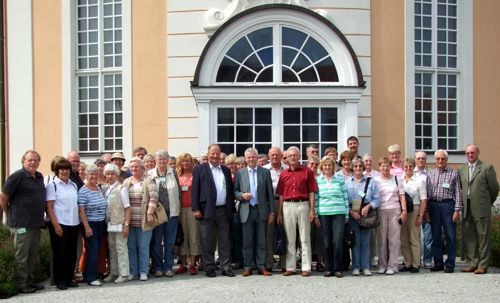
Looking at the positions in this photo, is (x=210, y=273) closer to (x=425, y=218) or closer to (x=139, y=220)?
(x=139, y=220)

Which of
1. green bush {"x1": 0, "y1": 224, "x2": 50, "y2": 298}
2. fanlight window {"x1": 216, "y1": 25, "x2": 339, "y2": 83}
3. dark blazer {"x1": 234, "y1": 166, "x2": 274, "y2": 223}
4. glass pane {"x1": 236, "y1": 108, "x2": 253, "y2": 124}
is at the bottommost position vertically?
green bush {"x1": 0, "y1": 224, "x2": 50, "y2": 298}

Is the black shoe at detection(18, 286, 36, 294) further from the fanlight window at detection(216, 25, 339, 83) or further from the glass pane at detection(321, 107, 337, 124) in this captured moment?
the glass pane at detection(321, 107, 337, 124)

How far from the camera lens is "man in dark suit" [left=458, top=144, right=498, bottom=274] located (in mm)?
8180

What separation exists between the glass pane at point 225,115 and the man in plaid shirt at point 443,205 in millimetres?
4418

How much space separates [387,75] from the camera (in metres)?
12.4

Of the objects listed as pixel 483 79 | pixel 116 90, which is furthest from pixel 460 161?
pixel 116 90

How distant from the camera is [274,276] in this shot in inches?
314

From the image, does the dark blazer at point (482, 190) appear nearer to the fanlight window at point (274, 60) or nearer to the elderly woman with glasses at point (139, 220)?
the fanlight window at point (274, 60)

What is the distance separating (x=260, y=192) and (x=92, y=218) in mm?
2342

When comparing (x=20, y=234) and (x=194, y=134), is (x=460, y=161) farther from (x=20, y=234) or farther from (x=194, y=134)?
(x=20, y=234)

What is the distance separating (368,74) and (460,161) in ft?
9.36

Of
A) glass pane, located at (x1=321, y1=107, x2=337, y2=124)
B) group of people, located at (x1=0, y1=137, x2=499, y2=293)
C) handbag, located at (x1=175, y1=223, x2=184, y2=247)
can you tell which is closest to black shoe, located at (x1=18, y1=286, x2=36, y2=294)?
group of people, located at (x1=0, y1=137, x2=499, y2=293)

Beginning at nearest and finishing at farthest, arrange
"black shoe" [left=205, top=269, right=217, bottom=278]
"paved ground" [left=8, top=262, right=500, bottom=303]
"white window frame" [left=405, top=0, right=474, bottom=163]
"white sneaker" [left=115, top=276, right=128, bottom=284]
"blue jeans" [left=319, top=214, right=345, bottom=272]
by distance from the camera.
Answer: "paved ground" [left=8, top=262, right=500, bottom=303] → "white sneaker" [left=115, top=276, right=128, bottom=284] → "blue jeans" [left=319, top=214, right=345, bottom=272] → "black shoe" [left=205, top=269, right=217, bottom=278] → "white window frame" [left=405, top=0, right=474, bottom=163]

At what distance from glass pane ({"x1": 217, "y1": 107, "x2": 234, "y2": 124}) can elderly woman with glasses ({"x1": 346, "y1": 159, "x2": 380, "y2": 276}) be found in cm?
386
